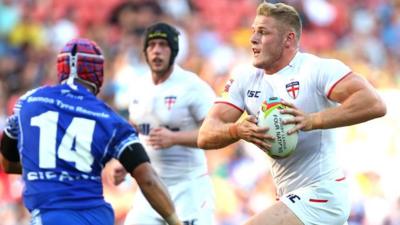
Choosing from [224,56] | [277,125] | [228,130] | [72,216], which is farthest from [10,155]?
[224,56]

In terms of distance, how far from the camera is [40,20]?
17.2 meters

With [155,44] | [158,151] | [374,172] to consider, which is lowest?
[374,172]

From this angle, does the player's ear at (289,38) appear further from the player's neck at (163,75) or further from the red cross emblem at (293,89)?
the player's neck at (163,75)

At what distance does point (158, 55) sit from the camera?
384 inches

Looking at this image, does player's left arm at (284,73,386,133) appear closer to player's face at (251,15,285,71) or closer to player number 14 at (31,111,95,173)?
player's face at (251,15,285,71)

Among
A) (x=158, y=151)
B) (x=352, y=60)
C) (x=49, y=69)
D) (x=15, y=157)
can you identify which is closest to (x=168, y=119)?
(x=158, y=151)

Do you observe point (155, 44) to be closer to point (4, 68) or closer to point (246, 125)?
point (246, 125)

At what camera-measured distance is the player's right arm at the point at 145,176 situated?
668 cm

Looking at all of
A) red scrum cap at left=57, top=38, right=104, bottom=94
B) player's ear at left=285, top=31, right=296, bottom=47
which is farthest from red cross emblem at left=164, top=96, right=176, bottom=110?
red scrum cap at left=57, top=38, right=104, bottom=94

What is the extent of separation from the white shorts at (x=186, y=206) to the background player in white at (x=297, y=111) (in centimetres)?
209

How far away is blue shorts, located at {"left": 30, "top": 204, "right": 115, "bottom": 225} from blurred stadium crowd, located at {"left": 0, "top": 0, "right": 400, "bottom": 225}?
7.24 m

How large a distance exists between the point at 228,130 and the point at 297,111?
0.59 metres

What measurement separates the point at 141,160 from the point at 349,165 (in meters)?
8.62

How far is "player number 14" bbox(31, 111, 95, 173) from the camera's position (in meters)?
6.55
